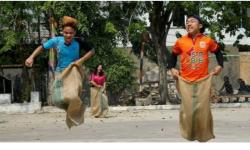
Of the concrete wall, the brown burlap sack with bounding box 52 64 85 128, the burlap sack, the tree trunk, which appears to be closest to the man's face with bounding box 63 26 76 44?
the brown burlap sack with bounding box 52 64 85 128

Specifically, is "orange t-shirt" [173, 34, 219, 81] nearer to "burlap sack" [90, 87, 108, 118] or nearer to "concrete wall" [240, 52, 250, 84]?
"burlap sack" [90, 87, 108, 118]

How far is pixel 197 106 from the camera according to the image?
30.9 feet

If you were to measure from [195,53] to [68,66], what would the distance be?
205 centimetres

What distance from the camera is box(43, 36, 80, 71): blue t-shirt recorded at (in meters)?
10.1

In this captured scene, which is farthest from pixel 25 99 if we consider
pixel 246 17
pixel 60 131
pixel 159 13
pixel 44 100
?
pixel 60 131

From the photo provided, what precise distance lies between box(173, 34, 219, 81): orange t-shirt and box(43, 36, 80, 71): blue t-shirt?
5.36ft

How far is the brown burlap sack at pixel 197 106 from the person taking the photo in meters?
9.40

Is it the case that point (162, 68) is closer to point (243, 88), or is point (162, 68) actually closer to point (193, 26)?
point (243, 88)

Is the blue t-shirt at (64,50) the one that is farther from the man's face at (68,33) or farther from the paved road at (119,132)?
the paved road at (119,132)

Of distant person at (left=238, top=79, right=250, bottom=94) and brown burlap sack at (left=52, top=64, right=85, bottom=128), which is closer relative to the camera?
brown burlap sack at (left=52, top=64, right=85, bottom=128)

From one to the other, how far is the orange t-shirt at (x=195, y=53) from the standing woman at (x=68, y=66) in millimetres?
1601

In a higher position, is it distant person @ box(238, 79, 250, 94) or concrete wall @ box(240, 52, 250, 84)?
concrete wall @ box(240, 52, 250, 84)

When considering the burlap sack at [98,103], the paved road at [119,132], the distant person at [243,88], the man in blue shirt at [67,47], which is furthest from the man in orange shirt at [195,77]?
the distant person at [243,88]

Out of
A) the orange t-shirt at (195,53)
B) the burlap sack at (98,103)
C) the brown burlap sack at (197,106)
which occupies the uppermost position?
the orange t-shirt at (195,53)
